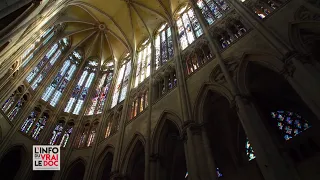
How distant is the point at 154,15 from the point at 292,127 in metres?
13.1

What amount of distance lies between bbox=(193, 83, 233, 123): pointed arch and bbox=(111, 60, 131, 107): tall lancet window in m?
6.73

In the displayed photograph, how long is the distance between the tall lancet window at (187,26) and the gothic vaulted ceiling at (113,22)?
1.19m

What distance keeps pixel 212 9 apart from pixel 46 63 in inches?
451

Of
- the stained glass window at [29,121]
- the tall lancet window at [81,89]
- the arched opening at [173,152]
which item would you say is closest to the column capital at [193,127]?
the arched opening at [173,152]

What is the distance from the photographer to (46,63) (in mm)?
16562

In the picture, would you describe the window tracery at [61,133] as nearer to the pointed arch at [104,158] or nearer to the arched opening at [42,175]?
the arched opening at [42,175]

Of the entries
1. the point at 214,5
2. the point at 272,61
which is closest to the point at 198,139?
the point at 272,61

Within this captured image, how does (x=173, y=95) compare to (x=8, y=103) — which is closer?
(x=173, y=95)

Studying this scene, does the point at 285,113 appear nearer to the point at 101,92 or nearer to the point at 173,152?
the point at 173,152

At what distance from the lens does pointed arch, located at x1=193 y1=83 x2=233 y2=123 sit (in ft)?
28.0

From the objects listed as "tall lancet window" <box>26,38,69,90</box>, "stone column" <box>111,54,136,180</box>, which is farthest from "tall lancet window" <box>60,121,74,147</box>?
"stone column" <box>111,54,136,180</box>

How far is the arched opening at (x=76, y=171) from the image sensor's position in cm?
1270

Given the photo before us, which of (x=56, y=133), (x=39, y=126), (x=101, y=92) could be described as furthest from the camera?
(x=101, y=92)

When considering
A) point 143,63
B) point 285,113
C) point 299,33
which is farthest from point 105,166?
point 299,33
